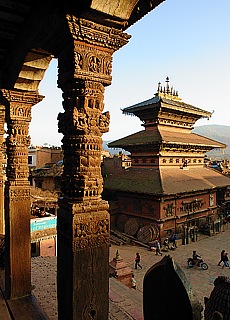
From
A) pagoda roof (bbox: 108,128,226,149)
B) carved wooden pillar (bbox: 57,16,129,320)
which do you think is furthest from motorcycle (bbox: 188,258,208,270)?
carved wooden pillar (bbox: 57,16,129,320)

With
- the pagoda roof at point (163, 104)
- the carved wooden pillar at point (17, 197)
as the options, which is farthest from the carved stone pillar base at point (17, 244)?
the pagoda roof at point (163, 104)

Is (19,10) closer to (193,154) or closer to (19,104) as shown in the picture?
(19,104)

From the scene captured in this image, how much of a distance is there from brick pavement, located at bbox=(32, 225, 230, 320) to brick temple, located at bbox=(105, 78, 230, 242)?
1337 mm

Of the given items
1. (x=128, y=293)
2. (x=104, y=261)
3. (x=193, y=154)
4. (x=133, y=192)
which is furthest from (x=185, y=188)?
(x=104, y=261)

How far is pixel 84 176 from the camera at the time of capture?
284 cm

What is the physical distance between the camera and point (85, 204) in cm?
283

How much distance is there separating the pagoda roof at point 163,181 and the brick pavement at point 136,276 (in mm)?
3831

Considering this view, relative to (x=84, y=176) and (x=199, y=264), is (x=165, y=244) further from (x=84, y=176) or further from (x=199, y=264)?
(x=84, y=176)

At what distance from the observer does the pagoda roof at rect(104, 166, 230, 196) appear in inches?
687

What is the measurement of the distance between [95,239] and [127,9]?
2.58m

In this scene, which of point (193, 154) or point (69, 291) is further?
point (193, 154)

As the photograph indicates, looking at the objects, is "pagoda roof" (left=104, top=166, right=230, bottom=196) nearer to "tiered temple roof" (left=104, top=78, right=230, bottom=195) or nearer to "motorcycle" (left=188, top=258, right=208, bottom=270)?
"tiered temple roof" (left=104, top=78, right=230, bottom=195)

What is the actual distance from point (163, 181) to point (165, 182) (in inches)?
6.2

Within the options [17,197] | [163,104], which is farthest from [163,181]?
[17,197]
